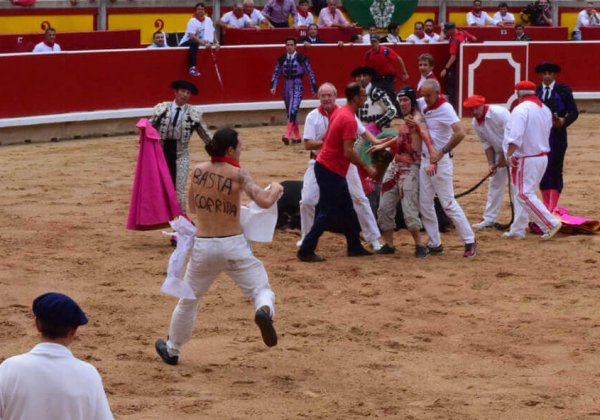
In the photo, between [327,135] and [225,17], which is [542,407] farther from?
[225,17]

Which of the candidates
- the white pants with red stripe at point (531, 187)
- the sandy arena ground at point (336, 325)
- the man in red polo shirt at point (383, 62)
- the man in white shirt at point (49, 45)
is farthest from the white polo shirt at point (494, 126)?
the man in white shirt at point (49, 45)

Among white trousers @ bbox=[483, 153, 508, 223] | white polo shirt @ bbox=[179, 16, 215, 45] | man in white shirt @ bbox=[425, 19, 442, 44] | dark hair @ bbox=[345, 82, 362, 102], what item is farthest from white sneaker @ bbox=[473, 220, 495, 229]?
man in white shirt @ bbox=[425, 19, 442, 44]

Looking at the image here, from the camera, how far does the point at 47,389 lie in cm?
440

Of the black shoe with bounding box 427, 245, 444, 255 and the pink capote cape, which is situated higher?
the pink capote cape

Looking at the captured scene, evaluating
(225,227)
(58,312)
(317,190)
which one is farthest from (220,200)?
(317,190)

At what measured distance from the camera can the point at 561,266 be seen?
1126 centimetres

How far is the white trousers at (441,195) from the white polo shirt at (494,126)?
1276 mm

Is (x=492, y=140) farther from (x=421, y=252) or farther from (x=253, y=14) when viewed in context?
(x=253, y=14)

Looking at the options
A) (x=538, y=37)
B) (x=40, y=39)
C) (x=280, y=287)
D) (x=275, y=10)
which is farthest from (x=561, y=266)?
(x=538, y=37)

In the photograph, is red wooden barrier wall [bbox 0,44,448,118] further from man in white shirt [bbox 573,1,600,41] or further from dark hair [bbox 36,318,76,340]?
dark hair [bbox 36,318,76,340]

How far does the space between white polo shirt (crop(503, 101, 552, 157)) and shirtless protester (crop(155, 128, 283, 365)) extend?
4.57 meters

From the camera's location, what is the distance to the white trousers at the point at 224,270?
25.2 ft

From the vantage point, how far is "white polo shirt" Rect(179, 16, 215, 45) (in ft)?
71.3

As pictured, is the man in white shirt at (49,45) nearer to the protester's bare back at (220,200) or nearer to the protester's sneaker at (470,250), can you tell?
the protester's sneaker at (470,250)
